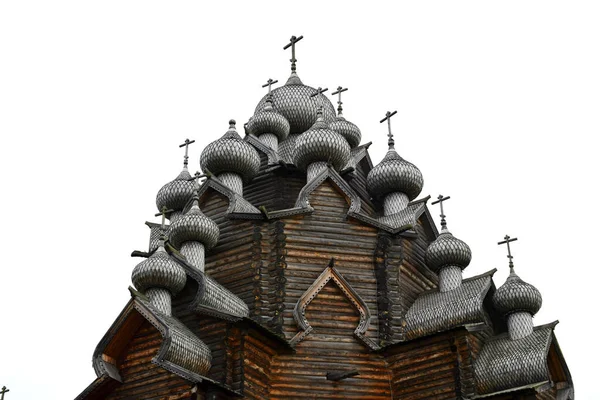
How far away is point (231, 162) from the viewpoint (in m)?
17.8

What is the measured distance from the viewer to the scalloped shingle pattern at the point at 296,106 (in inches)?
821

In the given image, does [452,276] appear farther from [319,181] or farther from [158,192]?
[158,192]

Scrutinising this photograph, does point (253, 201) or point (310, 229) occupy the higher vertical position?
point (253, 201)

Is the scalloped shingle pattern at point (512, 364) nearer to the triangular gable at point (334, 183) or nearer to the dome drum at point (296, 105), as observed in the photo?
the triangular gable at point (334, 183)

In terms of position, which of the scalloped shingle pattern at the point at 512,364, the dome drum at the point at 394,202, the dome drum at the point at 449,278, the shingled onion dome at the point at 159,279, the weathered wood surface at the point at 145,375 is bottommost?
the weathered wood surface at the point at 145,375

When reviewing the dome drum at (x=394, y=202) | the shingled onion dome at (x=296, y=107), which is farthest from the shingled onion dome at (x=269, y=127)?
the dome drum at (x=394, y=202)

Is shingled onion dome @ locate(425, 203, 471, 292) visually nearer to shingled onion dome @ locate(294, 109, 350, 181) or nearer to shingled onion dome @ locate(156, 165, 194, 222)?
shingled onion dome @ locate(294, 109, 350, 181)

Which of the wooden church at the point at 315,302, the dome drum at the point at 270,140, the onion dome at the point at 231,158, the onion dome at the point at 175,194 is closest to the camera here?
the wooden church at the point at 315,302

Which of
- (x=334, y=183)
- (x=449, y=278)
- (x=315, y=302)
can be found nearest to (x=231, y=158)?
(x=334, y=183)

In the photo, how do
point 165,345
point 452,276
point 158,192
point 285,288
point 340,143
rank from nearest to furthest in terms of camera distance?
point 165,345 < point 285,288 < point 452,276 < point 340,143 < point 158,192

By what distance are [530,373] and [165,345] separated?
6.06 metres

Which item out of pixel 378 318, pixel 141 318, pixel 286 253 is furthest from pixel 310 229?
pixel 141 318

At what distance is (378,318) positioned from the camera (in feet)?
50.8

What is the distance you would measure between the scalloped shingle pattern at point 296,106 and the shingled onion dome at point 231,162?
2599 millimetres
